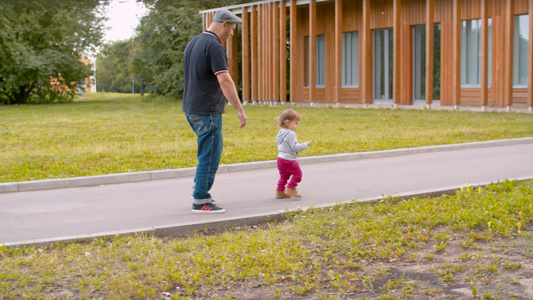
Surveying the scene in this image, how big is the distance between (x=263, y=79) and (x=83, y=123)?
41.8 feet

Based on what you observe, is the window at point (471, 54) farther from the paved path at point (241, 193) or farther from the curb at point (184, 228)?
the curb at point (184, 228)

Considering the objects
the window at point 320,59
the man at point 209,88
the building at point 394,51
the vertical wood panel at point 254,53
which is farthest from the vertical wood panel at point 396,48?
the man at point 209,88

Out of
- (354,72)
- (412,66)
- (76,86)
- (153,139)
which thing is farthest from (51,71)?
(153,139)

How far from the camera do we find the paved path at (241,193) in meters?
6.00

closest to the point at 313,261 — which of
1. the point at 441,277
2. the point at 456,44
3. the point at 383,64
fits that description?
the point at 441,277

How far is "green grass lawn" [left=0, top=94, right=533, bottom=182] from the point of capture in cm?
989

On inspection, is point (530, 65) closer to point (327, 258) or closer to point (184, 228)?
point (184, 228)

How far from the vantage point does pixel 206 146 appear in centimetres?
629

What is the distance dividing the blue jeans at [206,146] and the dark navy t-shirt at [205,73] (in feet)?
0.27

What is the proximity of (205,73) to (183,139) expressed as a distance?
7359mm

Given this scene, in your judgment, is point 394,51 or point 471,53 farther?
point 394,51

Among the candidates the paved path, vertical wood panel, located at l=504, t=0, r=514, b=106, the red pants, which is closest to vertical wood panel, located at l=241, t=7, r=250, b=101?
vertical wood panel, located at l=504, t=0, r=514, b=106

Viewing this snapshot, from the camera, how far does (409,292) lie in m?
3.98

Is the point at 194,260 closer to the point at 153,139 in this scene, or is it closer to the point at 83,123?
the point at 153,139
